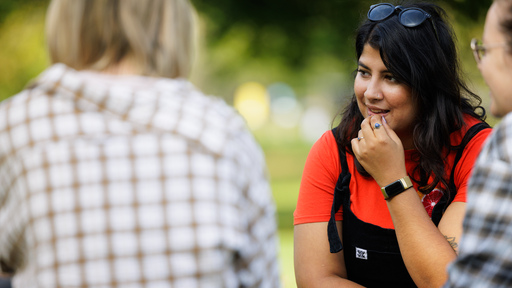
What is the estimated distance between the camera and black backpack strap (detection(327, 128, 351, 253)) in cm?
257

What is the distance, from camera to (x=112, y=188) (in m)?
1.66

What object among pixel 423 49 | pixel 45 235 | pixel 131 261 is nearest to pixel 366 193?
pixel 423 49

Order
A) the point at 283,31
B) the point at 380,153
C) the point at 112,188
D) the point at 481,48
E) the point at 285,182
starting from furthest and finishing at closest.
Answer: the point at 285,182
the point at 283,31
the point at 380,153
the point at 481,48
the point at 112,188

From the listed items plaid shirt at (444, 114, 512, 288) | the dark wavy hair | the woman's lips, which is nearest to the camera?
plaid shirt at (444, 114, 512, 288)

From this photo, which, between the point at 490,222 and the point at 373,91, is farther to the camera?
the point at 373,91

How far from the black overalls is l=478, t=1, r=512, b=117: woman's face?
2.79 feet

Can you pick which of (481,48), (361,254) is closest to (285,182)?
(361,254)

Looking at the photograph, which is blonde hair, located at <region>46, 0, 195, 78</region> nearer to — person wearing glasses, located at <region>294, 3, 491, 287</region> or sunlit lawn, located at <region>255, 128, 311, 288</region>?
person wearing glasses, located at <region>294, 3, 491, 287</region>

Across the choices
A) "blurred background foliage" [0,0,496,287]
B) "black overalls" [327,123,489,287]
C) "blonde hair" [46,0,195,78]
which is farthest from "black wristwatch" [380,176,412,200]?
"blurred background foliage" [0,0,496,287]

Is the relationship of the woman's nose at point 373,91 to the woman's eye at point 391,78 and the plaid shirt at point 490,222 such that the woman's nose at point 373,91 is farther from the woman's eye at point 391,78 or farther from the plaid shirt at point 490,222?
the plaid shirt at point 490,222

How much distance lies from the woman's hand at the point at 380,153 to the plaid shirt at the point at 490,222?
0.88 meters

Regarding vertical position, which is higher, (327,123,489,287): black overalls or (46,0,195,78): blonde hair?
(46,0,195,78): blonde hair

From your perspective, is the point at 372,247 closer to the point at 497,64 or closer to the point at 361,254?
the point at 361,254

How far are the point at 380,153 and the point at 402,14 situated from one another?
0.68m
